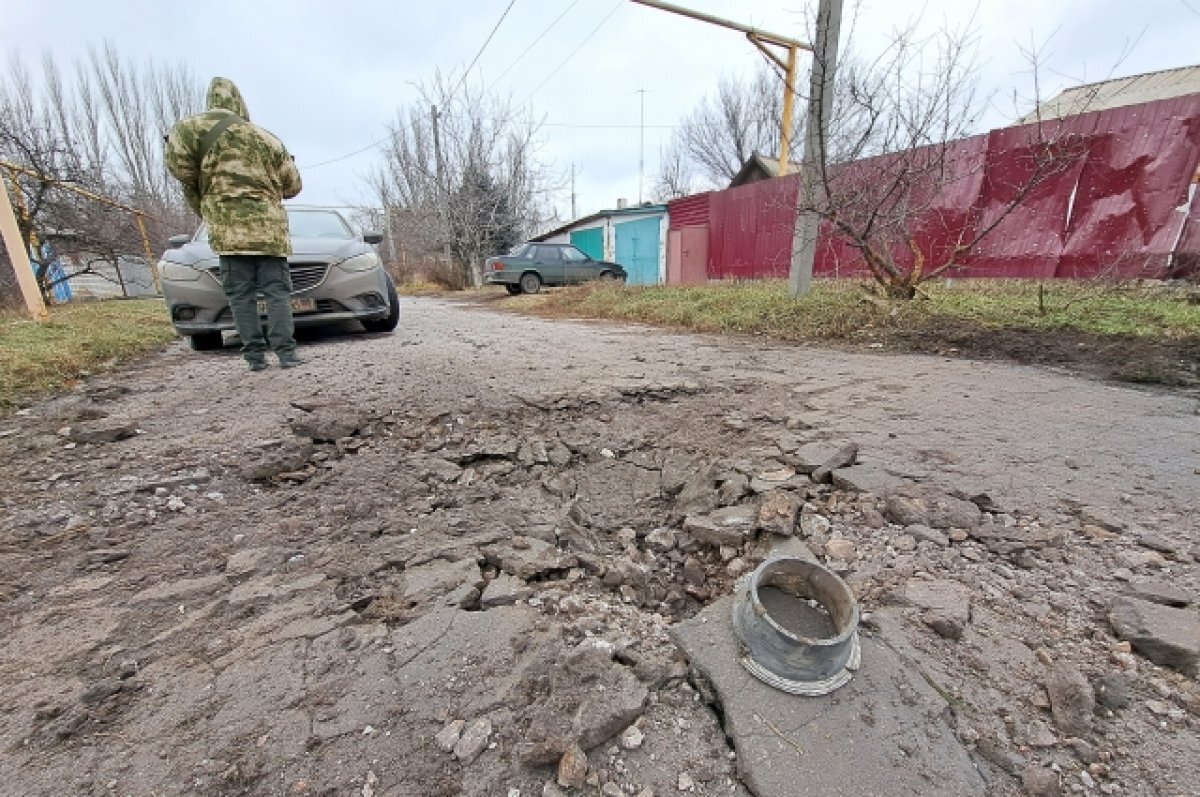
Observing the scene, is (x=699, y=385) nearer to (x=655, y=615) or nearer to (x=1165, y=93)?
(x=655, y=615)

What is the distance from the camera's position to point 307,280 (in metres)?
4.26

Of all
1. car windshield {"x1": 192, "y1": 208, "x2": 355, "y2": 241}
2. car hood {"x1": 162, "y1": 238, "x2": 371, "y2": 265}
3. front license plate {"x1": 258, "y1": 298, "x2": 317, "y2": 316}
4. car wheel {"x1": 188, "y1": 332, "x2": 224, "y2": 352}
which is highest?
car windshield {"x1": 192, "y1": 208, "x2": 355, "y2": 241}

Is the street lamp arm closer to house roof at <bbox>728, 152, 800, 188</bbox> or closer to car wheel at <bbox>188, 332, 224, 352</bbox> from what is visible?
car wheel at <bbox>188, 332, 224, 352</bbox>

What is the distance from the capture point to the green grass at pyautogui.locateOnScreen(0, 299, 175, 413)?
9.87ft

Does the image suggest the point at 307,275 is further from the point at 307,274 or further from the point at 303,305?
the point at 303,305

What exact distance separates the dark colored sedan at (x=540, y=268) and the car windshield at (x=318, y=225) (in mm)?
7752

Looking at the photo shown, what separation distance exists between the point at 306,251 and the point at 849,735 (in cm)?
493

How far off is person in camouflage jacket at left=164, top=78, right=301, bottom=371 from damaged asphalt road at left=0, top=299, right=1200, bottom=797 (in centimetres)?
111

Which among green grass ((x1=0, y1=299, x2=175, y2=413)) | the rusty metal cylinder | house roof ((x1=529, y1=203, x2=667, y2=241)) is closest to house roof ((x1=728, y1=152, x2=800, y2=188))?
house roof ((x1=529, y1=203, x2=667, y2=241))

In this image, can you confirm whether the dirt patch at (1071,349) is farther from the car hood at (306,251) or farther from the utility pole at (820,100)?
the car hood at (306,251)

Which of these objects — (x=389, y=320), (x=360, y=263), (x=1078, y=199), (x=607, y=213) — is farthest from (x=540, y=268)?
(x=1078, y=199)

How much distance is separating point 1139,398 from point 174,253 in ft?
22.0

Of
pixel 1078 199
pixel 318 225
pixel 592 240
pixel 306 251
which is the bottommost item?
pixel 306 251

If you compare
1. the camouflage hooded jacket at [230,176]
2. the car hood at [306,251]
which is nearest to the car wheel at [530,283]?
the car hood at [306,251]
